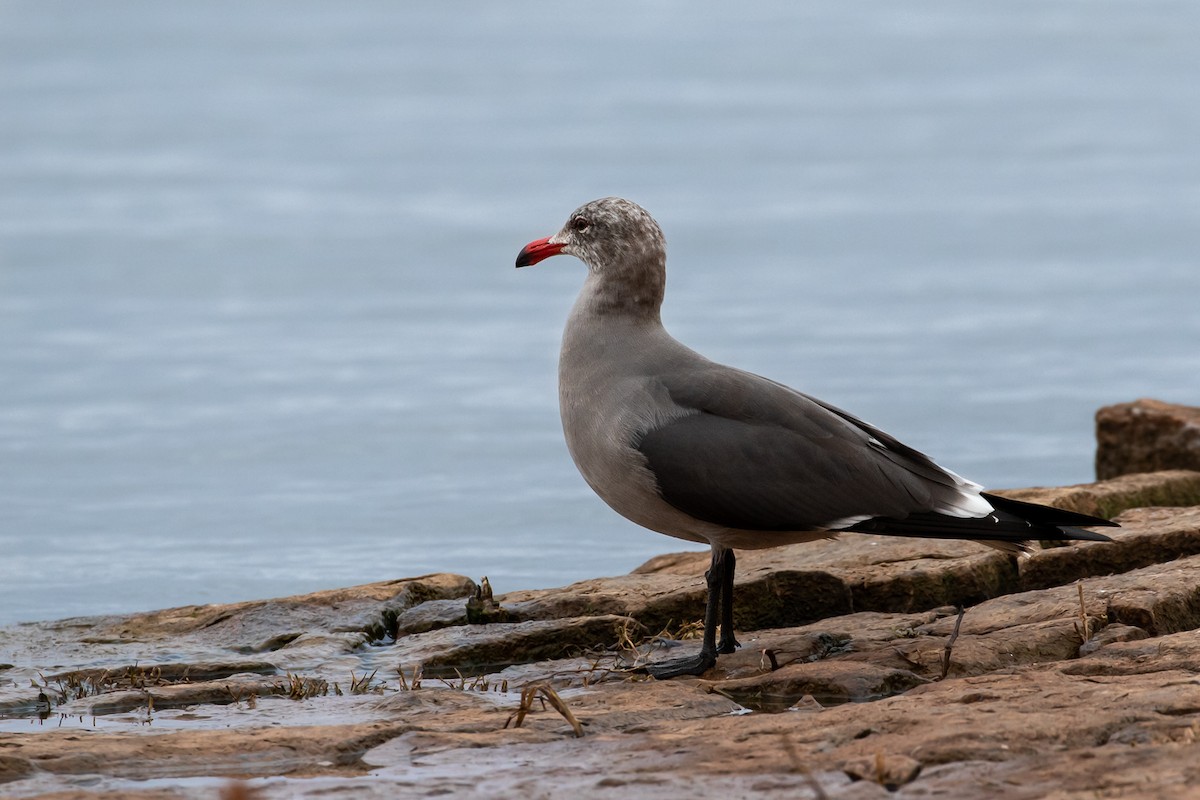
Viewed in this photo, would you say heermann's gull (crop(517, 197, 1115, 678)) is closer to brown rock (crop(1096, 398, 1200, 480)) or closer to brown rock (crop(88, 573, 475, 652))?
brown rock (crop(88, 573, 475, 652))

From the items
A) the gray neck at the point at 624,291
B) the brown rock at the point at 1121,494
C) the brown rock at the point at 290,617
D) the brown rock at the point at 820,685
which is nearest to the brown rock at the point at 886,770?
the brown rock at the point at 820,685

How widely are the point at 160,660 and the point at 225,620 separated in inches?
26.9

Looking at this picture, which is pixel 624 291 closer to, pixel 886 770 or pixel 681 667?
pixel 681 667

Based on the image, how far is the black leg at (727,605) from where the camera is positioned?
269 inches

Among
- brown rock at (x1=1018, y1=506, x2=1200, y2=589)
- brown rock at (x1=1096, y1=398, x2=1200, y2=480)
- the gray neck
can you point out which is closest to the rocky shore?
brown rock at (x1=1018, y1=506, x2=1200, y2=589)

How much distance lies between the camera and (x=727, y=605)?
22.6 feet

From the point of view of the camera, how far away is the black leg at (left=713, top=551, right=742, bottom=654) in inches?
269

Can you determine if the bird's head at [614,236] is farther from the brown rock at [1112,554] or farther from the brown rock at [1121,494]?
the brown rock at [1121,494]

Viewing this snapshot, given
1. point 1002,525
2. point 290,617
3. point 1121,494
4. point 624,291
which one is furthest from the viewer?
point 1121,494

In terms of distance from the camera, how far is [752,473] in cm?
673

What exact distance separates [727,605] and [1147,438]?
533 centimetres

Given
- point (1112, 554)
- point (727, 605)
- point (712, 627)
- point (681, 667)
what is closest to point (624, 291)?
point (727, 605)

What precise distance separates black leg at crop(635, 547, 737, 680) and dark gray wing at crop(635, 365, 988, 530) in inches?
7.5

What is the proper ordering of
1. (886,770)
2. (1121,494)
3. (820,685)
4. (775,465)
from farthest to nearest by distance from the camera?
(1121,494) < (775,465) < (820,685) < (886,770)
